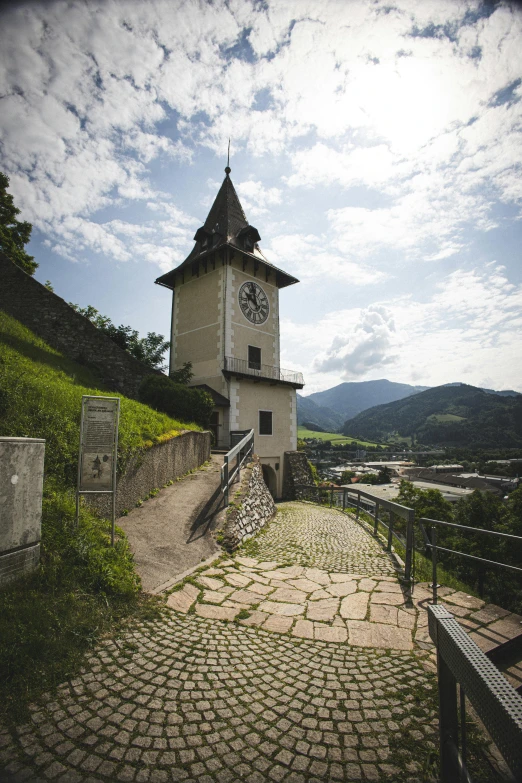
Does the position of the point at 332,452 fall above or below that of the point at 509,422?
below

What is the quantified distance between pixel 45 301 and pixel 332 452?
110 metres

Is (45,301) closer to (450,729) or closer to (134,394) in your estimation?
(134,394)

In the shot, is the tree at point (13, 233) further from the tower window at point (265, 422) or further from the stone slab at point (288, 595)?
the stone slab at point (288, 595)

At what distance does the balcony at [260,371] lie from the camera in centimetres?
1941

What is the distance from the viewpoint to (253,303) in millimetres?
21812

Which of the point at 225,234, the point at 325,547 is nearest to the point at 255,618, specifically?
the point at 325,547

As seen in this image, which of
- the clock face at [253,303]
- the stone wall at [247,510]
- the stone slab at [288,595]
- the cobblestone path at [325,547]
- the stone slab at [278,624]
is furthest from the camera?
the clock face at [253,303]

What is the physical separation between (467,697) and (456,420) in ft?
549

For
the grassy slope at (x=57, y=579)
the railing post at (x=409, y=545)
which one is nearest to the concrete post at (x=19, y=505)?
the grassy slope at (x=57, y=579)

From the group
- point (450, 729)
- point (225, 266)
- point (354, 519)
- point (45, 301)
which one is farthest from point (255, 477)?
point (225, 266)

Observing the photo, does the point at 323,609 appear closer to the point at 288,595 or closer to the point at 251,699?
the point at 288,595

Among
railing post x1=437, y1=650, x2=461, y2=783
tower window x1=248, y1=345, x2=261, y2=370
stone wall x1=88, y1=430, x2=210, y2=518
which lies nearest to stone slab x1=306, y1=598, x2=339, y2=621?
railing post x1=437, y1=650, x2=461, y2=783

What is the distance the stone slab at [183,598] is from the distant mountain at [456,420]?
428 feet

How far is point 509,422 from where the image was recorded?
11644 centimetres
